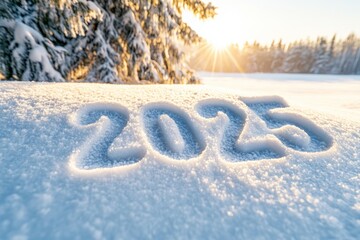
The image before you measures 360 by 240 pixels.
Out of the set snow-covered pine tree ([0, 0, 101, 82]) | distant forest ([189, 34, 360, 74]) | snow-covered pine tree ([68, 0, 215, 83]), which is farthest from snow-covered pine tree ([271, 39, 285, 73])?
snow-covered pine tree ([0, 0, 101, 82])

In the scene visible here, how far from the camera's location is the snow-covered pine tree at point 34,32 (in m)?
2.60

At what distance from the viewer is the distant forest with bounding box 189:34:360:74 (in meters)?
37.1

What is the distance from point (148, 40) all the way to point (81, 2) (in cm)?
157

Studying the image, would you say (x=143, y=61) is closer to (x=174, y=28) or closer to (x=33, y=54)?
(x=174, y=28)

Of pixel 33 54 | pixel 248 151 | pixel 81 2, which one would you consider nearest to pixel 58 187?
pixel 248 151

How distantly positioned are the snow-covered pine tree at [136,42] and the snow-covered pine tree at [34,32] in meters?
0.56

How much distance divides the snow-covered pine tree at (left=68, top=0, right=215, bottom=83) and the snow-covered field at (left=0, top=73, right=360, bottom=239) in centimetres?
220

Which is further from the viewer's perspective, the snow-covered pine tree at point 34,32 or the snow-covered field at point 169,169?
the snow-covered pine tree at point 34,32

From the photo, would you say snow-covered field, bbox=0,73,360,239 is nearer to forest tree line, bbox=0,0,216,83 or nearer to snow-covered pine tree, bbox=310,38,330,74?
forest tree line, bbox=0,0,216,83

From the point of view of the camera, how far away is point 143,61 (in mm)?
4055

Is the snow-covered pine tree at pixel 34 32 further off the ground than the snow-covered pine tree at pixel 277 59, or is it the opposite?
the snow-covered pine tree at pixel 34 32

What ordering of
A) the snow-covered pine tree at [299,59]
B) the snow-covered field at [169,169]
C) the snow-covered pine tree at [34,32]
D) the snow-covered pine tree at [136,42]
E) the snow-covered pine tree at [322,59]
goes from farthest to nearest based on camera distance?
1. the snow-covered pine tree at [299,59]
2. the snow-covered pine tree at [322,59]
3. the snow-covered pine tree at [136,42]
4. the snow-covered pine tree at [34,32]
5. the snow-covered field at [169,169]

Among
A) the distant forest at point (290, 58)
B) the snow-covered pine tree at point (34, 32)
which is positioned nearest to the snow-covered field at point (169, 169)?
the snow-covered pine tree at point (34, 32)

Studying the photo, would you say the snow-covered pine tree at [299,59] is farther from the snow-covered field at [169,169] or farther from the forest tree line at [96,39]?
the snow-covered field at [169,169]
